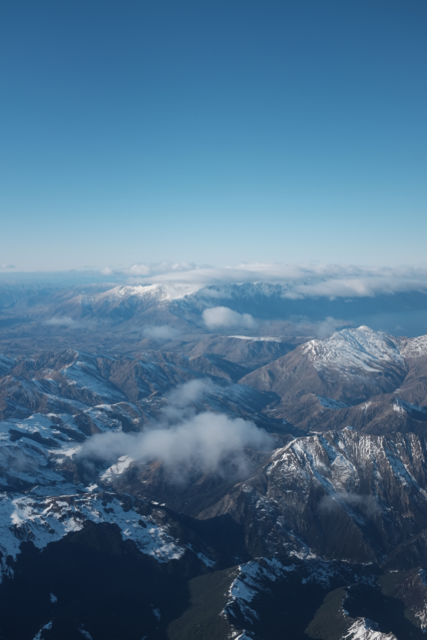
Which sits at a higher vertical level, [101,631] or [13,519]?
[13,519]

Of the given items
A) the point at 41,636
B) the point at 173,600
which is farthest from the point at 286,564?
the point at 41,636

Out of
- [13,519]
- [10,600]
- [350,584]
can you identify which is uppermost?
[13,519]

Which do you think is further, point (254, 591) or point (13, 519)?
point (13, 519)

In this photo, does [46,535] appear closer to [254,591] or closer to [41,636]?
[41,636]

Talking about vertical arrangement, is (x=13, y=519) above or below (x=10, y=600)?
above

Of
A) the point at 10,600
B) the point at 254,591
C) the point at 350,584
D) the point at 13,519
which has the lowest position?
the point at 350,584

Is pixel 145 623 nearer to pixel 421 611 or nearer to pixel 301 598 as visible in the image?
pixel 301 598

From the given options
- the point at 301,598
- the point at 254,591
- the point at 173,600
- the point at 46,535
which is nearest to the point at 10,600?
the point at 46,535

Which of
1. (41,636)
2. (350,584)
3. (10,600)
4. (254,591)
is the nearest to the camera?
(41,636)

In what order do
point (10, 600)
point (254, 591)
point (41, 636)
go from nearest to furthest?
point (41, 636)
point (10, 600)
point (254, 591)
